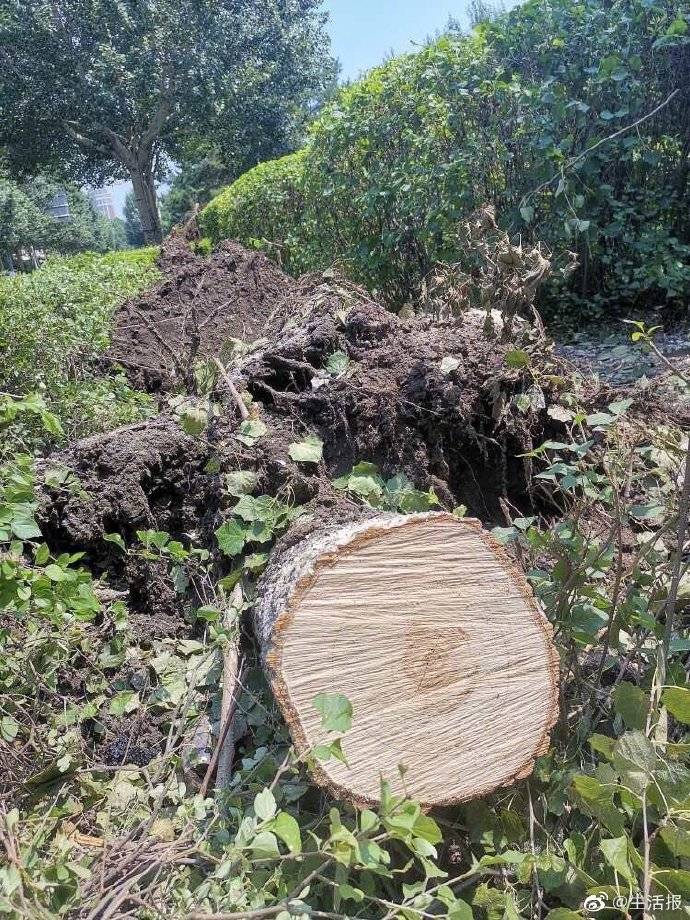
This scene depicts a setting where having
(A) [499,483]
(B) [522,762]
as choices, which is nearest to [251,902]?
(B) [522,762]

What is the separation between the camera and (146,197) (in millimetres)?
25609

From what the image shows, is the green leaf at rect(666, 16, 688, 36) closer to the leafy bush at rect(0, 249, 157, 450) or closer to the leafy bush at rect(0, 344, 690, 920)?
the leafy bush at rect(0, 344, 690, 920)

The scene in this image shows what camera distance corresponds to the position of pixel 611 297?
5.50 m

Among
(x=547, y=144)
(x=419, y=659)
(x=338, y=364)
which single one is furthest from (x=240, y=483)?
(x=547, y=144)

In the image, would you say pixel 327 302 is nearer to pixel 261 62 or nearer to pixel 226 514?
pixel 226 514

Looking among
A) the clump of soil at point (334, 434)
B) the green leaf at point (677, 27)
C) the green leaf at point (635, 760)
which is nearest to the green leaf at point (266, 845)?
the green leaf at point (635, 760)

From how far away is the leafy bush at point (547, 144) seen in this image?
15.7 feet

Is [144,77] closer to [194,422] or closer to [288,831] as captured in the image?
[194,422]

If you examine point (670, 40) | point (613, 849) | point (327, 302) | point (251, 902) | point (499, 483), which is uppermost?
point (670, 40)

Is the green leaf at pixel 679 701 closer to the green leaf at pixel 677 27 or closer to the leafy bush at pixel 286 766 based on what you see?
the leafy bush at pixel 286 766

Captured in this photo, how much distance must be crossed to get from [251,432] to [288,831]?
4.77ft

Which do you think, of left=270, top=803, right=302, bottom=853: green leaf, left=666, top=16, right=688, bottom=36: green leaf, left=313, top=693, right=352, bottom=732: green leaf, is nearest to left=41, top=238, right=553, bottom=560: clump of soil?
left=313, top=693, right=352, bottom=732: green leaf

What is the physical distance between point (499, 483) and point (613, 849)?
67.1 inches

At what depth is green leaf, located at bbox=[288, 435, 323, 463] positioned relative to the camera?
2.24 metres
